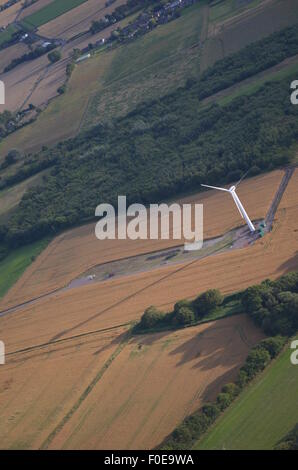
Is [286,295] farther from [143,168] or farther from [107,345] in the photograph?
[143,168]

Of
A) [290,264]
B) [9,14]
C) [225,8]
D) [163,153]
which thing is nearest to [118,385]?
[290,264]

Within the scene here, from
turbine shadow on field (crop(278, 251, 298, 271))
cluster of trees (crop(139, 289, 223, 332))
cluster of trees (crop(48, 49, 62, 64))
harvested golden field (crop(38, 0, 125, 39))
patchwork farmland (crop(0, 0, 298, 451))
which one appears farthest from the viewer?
harvested golden field (crop(38, 0, 125, 39))

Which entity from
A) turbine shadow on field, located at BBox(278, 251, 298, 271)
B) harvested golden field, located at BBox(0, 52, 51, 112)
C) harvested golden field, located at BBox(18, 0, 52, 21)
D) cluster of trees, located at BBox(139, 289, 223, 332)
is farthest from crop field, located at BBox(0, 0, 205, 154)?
cluster of trees, located at BBox(139, 289, 223, 332)

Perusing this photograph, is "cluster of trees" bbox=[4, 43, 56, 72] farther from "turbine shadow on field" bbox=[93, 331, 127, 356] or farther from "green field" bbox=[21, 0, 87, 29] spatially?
"turbine shadow on field" bbox=[93, 331, 127, 356]
